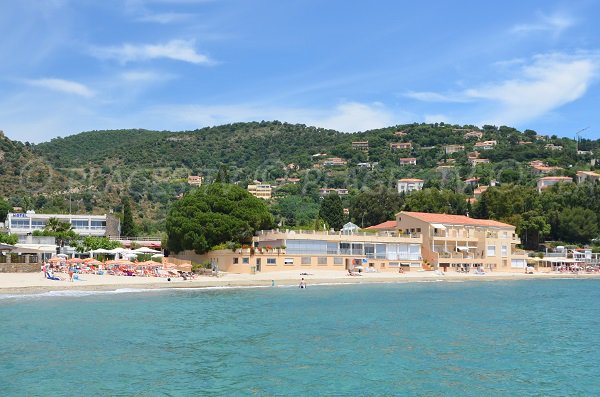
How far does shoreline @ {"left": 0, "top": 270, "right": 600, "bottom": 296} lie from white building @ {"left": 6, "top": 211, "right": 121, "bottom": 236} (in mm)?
31157

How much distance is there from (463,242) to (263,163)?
354ft

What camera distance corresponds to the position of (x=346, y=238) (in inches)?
2502

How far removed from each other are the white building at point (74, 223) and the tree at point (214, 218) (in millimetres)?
22044

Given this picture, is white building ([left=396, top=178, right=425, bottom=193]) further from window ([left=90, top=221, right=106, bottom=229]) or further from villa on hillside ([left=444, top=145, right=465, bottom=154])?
window ([left=90, top=221, right=106, bottom=229])

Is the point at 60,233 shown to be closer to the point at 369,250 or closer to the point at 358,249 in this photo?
the point at 358,249

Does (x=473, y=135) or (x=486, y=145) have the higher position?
(x=473, y=135)

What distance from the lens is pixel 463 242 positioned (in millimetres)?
71000

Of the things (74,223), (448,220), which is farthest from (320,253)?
(74,223)

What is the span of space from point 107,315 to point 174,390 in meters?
15.0

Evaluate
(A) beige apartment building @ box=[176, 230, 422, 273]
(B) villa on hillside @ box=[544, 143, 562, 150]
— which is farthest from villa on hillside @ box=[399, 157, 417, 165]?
(A) beige apartment building @ box=[176, 230, 422, 273]

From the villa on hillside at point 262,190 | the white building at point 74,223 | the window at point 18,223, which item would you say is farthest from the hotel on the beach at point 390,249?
the villa on hillside at point 262,190

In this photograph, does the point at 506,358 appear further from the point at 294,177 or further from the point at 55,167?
the point at 294,177

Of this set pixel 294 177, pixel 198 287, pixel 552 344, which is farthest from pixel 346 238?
pixel 294 177

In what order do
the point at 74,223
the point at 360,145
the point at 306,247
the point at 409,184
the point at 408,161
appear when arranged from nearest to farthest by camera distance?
1. the point at 306,247
2. the point at 74,223
3. the point at 409,184
4. the point at 408,161
5. the point at 360,145
